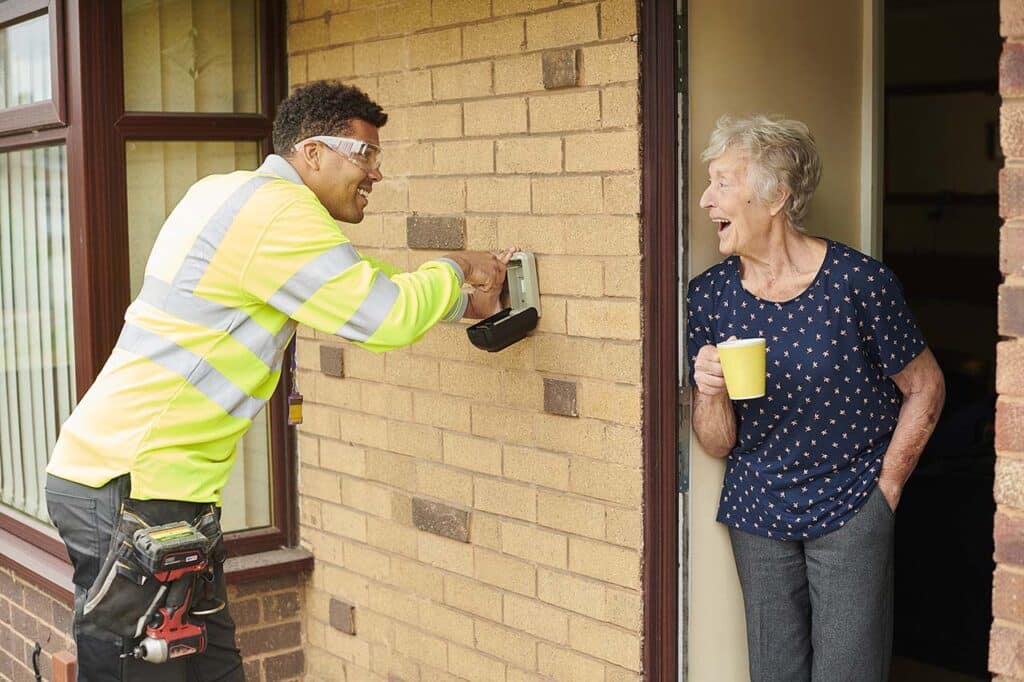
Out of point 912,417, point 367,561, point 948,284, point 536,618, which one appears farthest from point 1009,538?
point 948,284

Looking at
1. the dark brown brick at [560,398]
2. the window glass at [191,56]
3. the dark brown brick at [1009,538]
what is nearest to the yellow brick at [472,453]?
the dark brown brick at [560,398]

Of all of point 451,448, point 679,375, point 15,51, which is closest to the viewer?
point 679,375

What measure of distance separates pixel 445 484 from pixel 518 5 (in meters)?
1.45

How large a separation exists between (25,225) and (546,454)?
2.75 metres

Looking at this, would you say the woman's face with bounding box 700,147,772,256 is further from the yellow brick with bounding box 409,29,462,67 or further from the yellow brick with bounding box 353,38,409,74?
the yellow brick with bounding box 353,38,409,74

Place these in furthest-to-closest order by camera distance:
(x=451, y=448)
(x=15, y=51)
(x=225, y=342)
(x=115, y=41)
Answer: (x=15, y=51), (x=115, y=41), (x=451, y=448), (x=225, y=342)

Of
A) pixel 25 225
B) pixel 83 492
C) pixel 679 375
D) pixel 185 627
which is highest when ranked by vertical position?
pixel 25 225

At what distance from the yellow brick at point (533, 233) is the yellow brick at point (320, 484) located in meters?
1.27

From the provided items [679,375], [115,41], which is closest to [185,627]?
[679,375]

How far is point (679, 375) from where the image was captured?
385 cm

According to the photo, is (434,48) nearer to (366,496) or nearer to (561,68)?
(561,68)

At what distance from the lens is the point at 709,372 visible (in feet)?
12.0

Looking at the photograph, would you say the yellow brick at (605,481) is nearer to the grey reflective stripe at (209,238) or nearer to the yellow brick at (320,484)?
the grey reflective stripe at (209,238)

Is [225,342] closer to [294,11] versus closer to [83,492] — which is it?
[83,492]
